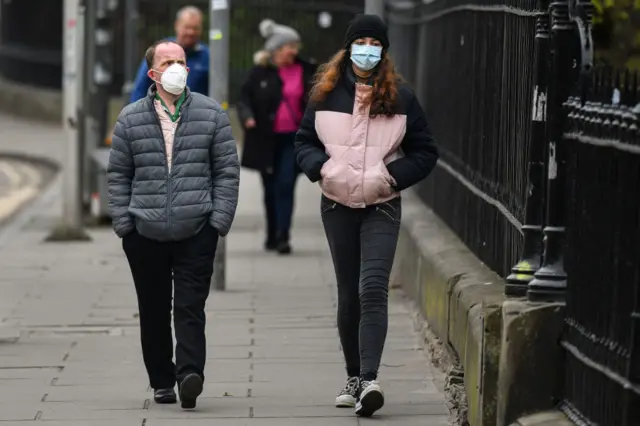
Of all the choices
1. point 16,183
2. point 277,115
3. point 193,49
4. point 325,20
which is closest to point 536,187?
point 193,49

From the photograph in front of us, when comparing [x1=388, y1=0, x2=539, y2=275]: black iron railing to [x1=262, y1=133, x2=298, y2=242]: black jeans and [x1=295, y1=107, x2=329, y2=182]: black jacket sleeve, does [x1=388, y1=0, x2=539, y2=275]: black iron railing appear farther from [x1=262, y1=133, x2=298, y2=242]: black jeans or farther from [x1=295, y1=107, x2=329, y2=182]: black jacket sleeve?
[x1=262, y1=133, x2=298, y2=242]: black jeans

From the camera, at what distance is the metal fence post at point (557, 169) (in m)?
6.19

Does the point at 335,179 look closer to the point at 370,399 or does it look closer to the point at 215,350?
the point at 370,399

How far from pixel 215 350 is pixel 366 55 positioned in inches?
94.4

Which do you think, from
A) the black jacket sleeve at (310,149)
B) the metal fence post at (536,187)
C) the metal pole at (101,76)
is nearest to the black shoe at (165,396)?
the black jacket sleeve at (310,149)

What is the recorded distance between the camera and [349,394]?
7508 millimetres

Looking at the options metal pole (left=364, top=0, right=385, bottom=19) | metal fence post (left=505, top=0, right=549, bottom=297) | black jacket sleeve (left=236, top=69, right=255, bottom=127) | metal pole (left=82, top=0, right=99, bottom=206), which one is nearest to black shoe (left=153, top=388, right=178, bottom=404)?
metal fence post (left=505, top=0, right=549, bottom=297)

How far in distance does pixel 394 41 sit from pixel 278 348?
605cm

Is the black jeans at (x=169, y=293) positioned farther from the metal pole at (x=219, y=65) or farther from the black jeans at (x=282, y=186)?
the black jeans at (x=282, y=186)

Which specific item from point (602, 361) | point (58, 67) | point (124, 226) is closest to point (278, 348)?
point (124, 226)

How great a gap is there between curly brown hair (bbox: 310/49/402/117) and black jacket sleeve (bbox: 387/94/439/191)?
12 centimetres

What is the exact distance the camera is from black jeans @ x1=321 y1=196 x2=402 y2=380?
7.30 metres

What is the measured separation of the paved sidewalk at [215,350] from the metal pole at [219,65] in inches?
7.6

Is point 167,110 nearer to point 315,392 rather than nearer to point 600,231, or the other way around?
point 315,392
